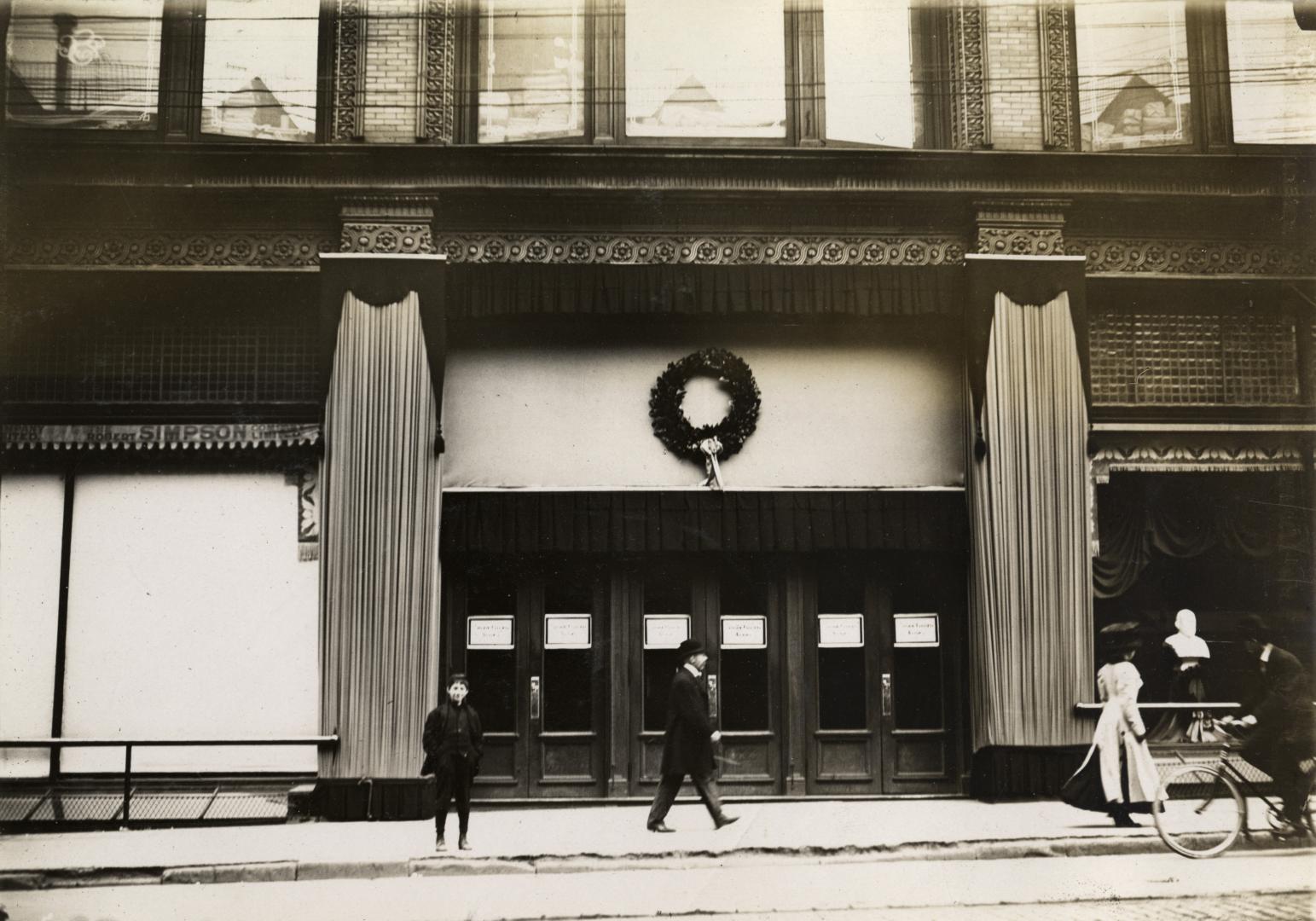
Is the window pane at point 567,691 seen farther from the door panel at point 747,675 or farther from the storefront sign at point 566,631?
the door panel at point 747,675

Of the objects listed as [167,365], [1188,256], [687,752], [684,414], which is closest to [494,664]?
[687,752]

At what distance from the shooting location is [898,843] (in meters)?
10.4

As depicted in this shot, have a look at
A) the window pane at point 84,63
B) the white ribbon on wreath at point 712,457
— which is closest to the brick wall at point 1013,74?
the white ribbon on wreath at point 712,457

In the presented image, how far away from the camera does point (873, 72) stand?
42.7ft

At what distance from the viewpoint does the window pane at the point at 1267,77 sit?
12844 millimetres

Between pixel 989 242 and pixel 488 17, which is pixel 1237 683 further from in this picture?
pixel 488 17

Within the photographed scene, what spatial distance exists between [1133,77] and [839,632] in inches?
279

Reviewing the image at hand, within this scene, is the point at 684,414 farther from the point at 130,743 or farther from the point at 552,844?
the point at 130,743

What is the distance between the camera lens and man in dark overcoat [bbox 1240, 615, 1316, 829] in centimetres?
991

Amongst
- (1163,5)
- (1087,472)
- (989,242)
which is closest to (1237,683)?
(1087,472)

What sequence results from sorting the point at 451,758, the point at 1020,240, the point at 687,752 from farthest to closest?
the point at 1020,240, the point at 687,752, the point at 451,758

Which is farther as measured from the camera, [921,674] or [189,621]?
[921,674]

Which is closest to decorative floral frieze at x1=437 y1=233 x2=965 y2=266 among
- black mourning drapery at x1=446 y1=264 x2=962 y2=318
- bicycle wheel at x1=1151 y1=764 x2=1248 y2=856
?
black mourning drapery at x1=446 y1=264 x2=962 y2=318

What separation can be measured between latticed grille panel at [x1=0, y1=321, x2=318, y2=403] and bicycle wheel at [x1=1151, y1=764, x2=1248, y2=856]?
953 cm
